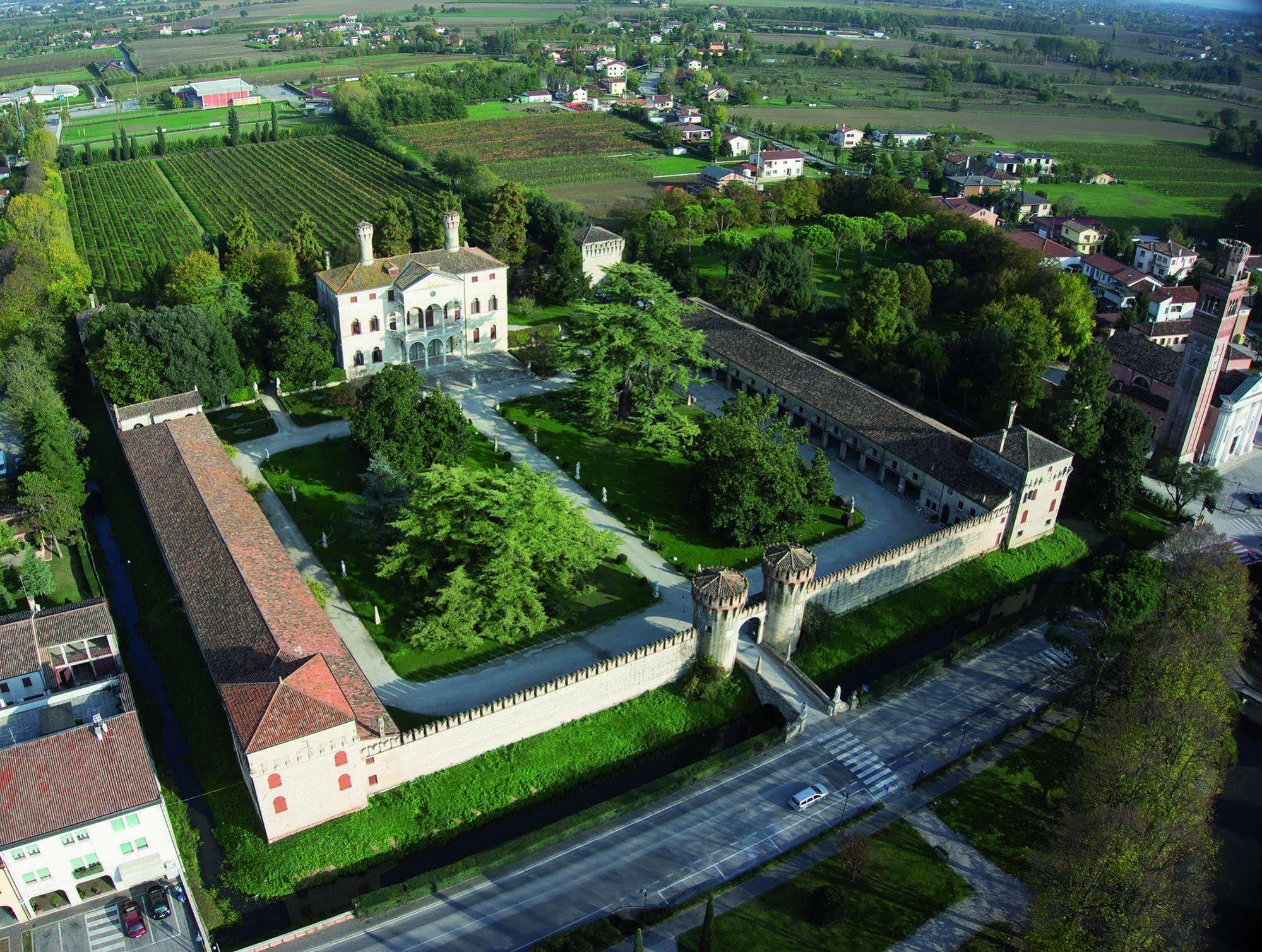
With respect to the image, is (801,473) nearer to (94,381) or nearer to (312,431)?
(312,431)

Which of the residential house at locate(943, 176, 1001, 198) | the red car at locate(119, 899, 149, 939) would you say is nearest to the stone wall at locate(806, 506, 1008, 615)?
the red car at locate(119, 899, 149, 939)

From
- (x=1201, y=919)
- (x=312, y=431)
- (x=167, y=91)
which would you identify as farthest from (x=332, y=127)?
(x=1201, y=919)

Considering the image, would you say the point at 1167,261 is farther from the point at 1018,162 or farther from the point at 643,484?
the point at 643,484

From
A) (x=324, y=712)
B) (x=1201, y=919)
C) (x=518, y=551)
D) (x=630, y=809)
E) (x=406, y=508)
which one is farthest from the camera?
(x=406, y=508)

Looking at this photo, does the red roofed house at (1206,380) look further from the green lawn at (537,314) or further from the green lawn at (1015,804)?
the green lawn at (537,314)

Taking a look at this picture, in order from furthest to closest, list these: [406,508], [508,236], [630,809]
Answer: [508,236]
[406,508]
[630,809]

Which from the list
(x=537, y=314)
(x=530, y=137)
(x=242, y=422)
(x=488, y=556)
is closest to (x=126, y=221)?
(x=537, y=314)

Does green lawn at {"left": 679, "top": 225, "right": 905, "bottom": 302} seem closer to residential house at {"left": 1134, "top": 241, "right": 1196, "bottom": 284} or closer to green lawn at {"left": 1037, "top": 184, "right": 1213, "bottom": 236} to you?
residential house at {"left": 1134, "top": 241, "right": 1196, "bottom": 284}
